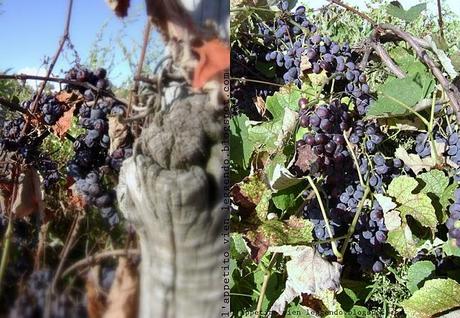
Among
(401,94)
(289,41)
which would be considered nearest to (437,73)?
(401,94)

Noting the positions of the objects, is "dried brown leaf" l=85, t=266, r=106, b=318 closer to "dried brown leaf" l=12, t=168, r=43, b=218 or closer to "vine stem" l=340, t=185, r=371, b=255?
"dried brown leaf" l=12, t=168, r=43, b=218

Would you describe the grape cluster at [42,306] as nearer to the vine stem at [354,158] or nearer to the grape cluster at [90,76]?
the grape cluster at [90,76]

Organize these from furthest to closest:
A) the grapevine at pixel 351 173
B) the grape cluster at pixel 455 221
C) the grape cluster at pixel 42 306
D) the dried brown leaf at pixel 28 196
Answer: the grapevine at pixel 351 173, the grape cluster at pixel 455 221, the dried brown leaf at pixel 28 196, the grape cluster at pixel 42 306

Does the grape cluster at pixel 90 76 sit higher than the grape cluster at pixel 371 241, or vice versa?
the grape cluster at pixel 90 76

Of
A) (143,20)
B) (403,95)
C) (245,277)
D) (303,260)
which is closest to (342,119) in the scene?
(403,95)

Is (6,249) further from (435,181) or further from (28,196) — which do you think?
(435,181)

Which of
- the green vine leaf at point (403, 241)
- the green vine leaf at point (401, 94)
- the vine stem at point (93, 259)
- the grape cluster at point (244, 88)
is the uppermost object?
the grape cluster at point (244, 88)

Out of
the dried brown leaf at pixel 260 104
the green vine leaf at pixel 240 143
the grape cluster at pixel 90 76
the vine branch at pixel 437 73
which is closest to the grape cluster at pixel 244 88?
the dried brown leaf at pixel 260 104

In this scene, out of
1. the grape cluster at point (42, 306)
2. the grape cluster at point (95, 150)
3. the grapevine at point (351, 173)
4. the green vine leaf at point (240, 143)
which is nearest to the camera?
the grape cluster at point (42, 306)
